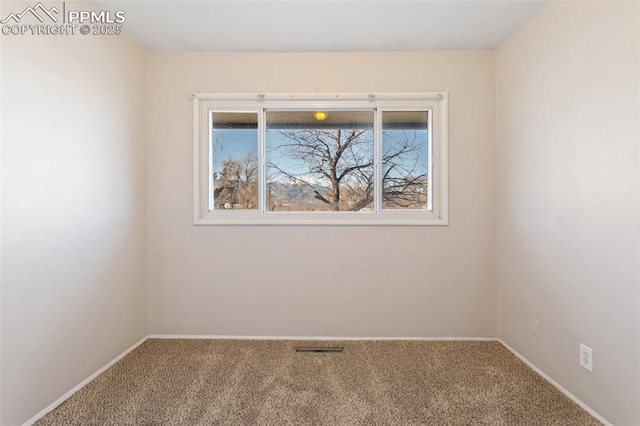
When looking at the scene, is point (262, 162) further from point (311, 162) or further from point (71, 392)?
point (71, 392)

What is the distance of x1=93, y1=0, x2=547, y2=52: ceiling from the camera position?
1.97m

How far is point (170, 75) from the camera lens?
2564 mm

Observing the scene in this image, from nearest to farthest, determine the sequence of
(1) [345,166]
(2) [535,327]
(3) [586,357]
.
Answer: (3) [586,357]
(2) [535,327]
(1) [345,166]

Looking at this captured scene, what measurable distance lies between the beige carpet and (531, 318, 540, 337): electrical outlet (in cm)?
25

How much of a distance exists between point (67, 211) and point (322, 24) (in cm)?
204

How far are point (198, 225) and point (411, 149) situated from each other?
194 centimetres

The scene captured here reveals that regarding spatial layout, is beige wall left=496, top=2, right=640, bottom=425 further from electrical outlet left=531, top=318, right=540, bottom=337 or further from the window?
the window

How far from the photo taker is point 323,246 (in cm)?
257

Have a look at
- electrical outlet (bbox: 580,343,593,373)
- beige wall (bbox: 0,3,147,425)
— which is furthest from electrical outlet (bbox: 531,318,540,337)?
beige wall (bbox: 0,3,147,425)

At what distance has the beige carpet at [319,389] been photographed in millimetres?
1638

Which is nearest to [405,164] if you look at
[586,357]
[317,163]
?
[317,163]

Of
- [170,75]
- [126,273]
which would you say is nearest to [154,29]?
[170,75]

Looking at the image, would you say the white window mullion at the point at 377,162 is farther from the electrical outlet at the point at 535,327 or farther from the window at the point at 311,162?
the electrical outlet at the point at 535,327

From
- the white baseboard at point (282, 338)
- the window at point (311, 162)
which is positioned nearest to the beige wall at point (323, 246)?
the white baseboard at point (282, 338)
